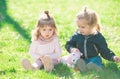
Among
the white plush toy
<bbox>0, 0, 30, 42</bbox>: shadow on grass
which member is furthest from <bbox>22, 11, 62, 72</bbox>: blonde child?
<bbox>0, 0, 30, 42</bbox>: shadow on grass

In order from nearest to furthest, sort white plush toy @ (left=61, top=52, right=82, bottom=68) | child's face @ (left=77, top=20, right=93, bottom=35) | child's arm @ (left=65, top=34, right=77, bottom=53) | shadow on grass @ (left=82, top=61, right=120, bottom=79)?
shadow on grass @ (left=82, top=61, right=120, bottom=79) → child's face @ (left=77, top=20, right=93, bottom=35) → white plush toy @ (left=61, top=52, right=82, bottom=68) → child's arm @ (left=65, top=34, right=77, bottom=53)

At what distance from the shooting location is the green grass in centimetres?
585

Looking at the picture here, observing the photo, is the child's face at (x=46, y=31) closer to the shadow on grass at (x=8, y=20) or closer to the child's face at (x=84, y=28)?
the child's face at (x=84, y=28)

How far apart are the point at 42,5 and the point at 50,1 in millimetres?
601

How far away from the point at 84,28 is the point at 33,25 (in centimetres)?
295

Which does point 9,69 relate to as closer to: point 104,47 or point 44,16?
point 44,16

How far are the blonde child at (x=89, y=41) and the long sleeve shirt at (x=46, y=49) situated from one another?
8.3 inches

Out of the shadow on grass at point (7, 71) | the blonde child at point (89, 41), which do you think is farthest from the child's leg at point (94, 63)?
the shadow on grass at point (7, 71)

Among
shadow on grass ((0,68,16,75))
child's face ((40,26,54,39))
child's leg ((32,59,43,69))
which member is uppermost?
child's face ((40,26,54,39))

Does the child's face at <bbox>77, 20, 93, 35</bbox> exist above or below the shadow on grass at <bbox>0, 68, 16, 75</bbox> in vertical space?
above

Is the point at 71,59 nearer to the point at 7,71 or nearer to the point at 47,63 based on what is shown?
the point at 47,63

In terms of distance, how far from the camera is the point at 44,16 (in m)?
6.18

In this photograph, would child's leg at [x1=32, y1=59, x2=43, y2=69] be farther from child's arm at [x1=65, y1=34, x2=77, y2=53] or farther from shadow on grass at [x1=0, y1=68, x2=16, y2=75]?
child's arm at [x1=65, y1=34, x2=77, y2=53]

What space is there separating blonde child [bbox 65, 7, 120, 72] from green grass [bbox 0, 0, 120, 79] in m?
0.17
